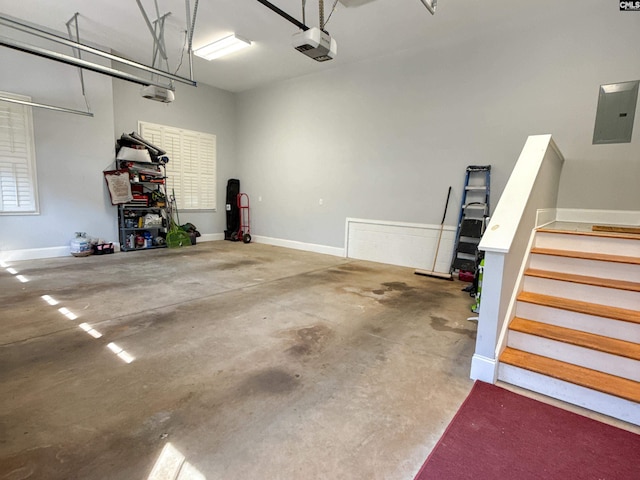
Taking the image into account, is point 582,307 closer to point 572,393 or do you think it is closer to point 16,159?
point 572,393

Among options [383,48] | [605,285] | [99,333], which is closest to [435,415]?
[605,285]

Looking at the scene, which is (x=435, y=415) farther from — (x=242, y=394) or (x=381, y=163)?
(x=381, y=163)

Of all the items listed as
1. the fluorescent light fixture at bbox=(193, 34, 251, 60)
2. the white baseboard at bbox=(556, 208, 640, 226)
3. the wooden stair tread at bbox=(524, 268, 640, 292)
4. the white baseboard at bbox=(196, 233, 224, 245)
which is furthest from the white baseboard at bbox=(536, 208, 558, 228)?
the white baseboard at bbox=(196, 233, 224, 245)

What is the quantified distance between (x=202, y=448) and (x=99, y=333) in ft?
6.04

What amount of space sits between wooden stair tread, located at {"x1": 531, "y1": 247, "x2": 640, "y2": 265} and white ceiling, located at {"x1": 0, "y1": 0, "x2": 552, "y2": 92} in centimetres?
345

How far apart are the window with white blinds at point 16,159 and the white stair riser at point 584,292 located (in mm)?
7297

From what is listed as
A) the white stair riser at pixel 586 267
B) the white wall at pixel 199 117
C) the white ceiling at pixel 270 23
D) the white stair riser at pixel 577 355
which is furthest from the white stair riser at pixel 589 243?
the white wall at pixel 199 117

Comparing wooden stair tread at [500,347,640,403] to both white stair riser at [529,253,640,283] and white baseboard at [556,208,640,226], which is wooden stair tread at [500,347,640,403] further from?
white baseboard at [556,208,640,226]

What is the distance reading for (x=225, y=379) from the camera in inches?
84.7

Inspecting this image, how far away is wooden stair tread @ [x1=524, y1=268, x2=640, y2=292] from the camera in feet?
7.56

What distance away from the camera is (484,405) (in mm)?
1922

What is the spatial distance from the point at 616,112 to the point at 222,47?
6057 millimetres

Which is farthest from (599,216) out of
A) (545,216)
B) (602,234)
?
(602,234)

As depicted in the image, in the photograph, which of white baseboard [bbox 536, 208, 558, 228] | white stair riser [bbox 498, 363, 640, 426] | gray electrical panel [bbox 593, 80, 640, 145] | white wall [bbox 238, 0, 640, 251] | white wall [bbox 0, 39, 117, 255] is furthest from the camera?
white wall [bbox 0, 39, 117, 255]
